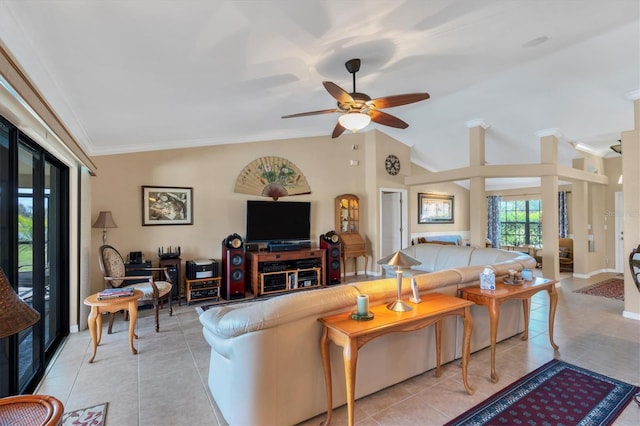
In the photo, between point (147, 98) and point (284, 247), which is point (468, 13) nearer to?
point (147, 98)

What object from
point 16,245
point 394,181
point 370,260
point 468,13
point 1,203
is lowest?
point 370,260

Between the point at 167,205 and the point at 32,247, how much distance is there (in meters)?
2.53

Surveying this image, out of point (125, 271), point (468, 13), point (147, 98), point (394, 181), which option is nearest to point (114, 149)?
point (125, 271)

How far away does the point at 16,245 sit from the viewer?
2.12 meters

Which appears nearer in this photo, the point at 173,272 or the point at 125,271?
the point at 125,271

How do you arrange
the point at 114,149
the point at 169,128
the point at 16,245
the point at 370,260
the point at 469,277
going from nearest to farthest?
the point at 16,245 → the point at 469,277 → the point at 169,128 → the point at 114,149 → the point at 370,260

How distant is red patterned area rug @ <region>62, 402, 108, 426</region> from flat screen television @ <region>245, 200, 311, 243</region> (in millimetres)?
3466

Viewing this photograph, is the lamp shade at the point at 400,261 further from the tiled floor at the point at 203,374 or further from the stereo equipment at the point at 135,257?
the stereo equipment at the point at 135,257

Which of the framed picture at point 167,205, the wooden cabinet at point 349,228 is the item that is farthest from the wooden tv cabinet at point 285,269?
the framed picture at point 167,205

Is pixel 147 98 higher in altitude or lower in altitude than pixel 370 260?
higher

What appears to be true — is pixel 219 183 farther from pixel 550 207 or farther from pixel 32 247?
pixel 550 207

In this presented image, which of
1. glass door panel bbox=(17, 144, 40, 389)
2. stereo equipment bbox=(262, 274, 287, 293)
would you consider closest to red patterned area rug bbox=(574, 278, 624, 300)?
stereo equipment bbox=(262, 274, 287, 293)

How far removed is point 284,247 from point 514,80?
4365 millimetres

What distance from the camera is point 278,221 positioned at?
5.75 m
